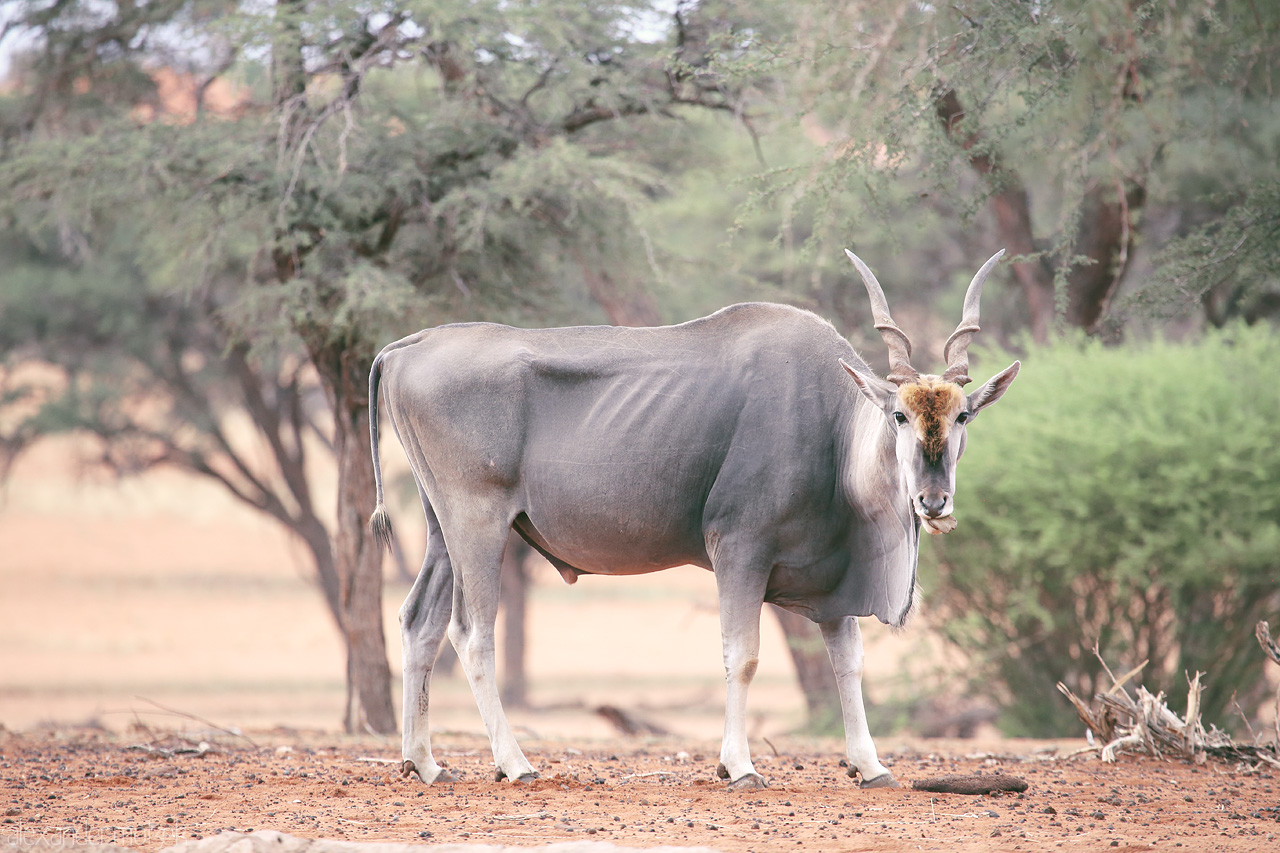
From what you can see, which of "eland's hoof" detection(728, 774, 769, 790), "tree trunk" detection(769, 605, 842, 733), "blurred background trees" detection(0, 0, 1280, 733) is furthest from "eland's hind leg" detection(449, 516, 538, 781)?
"tree trunk" detection(769, 605, 842, 733)

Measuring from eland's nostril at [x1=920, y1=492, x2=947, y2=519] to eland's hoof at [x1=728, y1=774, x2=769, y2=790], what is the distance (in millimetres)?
1681

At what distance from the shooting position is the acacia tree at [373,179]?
9953mm

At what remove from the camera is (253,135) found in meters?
10.3

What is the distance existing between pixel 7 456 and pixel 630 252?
12.2 m

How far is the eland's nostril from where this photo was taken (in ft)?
18.1

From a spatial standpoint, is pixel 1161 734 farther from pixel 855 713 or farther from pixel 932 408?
pixel 932 408

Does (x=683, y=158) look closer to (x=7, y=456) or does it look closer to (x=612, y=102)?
(x=612, y=102)

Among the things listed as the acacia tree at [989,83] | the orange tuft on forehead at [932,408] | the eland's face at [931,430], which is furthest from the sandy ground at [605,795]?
the acacia tree at [989,83]

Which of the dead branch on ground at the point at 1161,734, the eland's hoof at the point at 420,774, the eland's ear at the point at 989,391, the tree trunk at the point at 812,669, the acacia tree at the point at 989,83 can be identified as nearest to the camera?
the eland's ear at the point at 989,391

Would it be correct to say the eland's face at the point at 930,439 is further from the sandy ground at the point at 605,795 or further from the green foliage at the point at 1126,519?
the green foliage at the point at 1126,519

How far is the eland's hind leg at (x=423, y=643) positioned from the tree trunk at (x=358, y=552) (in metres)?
3.86

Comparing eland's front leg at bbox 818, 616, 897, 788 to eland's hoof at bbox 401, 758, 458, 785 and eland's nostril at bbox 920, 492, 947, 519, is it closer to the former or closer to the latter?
eland's nostril at bbox 920, 492, 947, 519

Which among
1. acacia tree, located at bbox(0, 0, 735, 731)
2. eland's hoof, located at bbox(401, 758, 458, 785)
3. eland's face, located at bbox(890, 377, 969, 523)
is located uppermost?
acacia tree, located at bbox(0, 0, 735, 731)

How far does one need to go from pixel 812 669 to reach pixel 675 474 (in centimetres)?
961
